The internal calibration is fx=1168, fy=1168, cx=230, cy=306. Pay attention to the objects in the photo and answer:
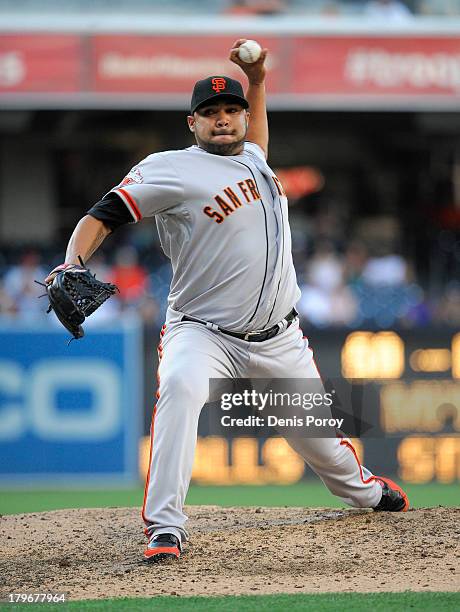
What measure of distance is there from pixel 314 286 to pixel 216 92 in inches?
249

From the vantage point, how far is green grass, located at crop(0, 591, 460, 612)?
3922 mm

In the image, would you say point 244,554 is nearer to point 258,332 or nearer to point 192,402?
point 192,402

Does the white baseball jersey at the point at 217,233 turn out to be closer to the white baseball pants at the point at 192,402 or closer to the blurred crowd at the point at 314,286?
the white baseball pants at the point at 192,402

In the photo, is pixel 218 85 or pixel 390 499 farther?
pixel 390 499

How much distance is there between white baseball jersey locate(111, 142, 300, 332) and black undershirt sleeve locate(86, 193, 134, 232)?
6 centimetres

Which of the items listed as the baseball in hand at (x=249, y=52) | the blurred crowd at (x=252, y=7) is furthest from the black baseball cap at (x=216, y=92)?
the blurred crowd at (x=252, y=7)

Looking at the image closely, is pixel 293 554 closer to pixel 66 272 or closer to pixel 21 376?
pixel 66 272

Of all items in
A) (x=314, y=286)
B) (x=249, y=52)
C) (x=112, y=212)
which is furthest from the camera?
(x=314, y=286)

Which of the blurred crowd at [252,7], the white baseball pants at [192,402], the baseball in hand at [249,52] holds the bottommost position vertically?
the white baseball pants at [192,402]

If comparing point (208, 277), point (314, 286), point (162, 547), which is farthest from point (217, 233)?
point (314, 286)

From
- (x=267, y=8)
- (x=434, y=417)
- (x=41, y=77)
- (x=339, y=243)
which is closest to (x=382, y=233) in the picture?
(x=339, y=243)

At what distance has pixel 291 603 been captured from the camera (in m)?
4.00

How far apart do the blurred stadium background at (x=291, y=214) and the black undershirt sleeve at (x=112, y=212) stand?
3.56m

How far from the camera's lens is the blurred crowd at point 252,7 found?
42.1 feet
